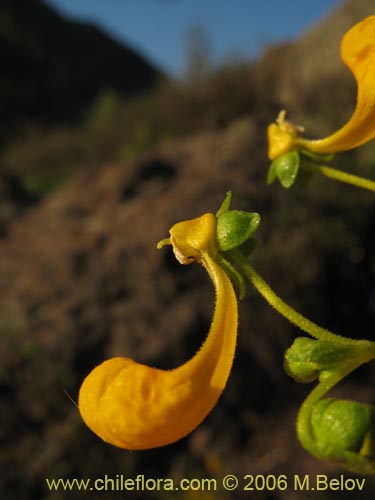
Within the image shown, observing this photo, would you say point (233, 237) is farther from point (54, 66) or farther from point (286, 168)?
point (54, 66)

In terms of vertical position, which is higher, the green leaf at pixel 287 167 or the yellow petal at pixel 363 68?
the yellow petal at pixel 363 68

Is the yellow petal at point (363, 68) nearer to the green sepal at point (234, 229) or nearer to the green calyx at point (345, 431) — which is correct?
the green sepal at point (234, 229)

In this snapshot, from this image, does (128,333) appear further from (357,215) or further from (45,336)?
(357,215)

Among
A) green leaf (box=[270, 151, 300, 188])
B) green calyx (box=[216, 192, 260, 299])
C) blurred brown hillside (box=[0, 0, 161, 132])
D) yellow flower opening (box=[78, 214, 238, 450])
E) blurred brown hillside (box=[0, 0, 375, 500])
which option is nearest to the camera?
yellow flower opening (box=[78, 214, 238, 450])

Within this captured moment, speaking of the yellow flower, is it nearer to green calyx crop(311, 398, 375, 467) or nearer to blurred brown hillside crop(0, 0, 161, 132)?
green calyx crop(311, 398, 375, 467)

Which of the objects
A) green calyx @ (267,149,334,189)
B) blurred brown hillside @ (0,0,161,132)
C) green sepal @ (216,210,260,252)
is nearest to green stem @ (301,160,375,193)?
green calyx @ (267,149,334,189)

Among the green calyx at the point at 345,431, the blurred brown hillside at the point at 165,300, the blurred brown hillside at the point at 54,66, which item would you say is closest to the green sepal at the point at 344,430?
the green calyx at the point at 345,431

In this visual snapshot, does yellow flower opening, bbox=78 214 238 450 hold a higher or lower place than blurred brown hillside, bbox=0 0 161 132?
higher
